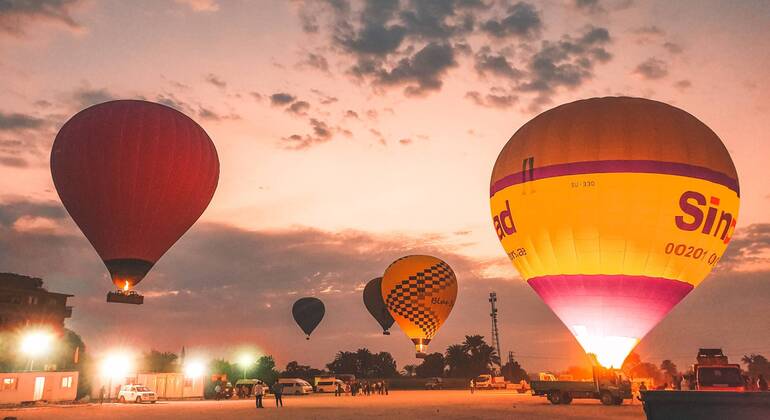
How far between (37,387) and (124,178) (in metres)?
18.2

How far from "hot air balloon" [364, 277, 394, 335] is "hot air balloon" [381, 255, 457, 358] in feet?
32.3

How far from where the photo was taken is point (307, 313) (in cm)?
6600

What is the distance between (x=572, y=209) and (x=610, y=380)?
16.8m

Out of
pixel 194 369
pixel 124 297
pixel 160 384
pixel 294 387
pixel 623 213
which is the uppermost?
pixel 623 213

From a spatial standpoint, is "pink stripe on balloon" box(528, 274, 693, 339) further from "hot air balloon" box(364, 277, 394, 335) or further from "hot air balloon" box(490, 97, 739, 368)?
"hot air balloon" box(364, 277, 394, 335)

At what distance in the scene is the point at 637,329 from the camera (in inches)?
826

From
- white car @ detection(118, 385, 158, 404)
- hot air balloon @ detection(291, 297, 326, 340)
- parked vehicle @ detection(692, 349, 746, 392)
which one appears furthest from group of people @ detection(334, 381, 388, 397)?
parked vehicle @ detection(692, 349, 746, 392)

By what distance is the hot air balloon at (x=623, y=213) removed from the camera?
814 inches

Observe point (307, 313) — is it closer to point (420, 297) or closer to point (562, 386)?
point (420, 297)

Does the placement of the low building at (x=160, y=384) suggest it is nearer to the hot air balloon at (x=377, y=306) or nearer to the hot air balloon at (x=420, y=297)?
the hot air balloon at (x=420, y=297)

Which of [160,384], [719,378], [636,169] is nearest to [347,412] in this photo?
[719,378]

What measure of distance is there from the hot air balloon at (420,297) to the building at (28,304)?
62689mm

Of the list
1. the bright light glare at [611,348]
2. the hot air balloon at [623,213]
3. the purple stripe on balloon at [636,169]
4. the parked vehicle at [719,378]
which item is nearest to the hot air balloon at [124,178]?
the hot air balloon at [623,213]

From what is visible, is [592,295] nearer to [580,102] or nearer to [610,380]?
[580,102]
